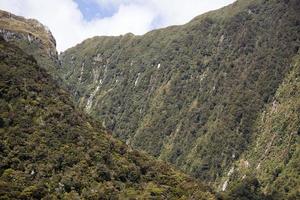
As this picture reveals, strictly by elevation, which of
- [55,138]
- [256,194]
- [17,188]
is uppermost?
[55,138]

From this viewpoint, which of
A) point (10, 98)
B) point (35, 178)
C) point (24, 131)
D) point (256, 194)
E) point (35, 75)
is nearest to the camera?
point (35, 178)

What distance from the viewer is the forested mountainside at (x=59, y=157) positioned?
9119 cm

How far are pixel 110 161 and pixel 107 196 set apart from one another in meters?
12.3

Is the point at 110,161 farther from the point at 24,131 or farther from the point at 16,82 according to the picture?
the point at 16,82

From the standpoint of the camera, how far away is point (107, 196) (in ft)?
308

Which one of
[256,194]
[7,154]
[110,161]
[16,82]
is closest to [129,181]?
[110,161]

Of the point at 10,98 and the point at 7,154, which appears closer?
the point at 7,154

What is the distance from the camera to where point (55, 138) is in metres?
103

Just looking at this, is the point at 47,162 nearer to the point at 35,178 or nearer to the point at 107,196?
the point at 35,178

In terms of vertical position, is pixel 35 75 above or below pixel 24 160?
above

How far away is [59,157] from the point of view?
9762 cm

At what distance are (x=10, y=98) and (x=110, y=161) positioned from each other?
21243 mm

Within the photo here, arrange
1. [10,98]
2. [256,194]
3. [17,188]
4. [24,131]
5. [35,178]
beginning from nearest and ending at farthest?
[17,188] → [35,178] → [24,131] → [10,98] → [256,194]

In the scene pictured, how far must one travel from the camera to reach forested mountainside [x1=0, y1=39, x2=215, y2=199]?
91.2 m
